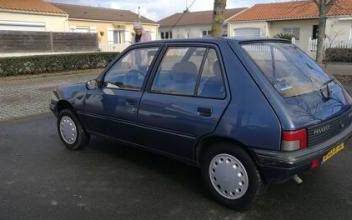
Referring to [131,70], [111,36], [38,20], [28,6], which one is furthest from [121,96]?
[111,36]

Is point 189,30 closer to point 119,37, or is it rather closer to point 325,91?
point 119,37

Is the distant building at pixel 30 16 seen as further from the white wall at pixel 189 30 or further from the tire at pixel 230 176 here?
the tire at pixel 230 176

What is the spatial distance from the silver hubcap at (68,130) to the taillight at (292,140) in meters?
3.30

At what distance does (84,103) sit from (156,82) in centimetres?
137

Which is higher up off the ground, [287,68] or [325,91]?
[287,68]

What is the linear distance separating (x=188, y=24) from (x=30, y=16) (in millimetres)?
24524

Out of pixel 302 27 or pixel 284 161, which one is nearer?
pixel 284 161

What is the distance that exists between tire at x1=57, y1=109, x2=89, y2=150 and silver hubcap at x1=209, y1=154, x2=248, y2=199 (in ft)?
7.91

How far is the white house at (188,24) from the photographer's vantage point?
144ft

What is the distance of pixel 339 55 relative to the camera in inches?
907

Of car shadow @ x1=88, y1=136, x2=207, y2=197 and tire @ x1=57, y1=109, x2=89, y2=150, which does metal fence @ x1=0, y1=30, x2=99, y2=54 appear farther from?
car shadow @ x1=88, y1=136, x2=207, y2=197

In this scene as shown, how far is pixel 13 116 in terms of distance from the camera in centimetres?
839

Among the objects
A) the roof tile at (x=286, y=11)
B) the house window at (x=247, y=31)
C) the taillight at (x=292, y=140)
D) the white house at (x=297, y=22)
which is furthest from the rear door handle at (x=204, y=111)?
the house window at (x=247, y=31)

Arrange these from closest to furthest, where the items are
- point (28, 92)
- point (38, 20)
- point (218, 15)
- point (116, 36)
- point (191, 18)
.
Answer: point (218, 15)
point (28, 92)
point (38, 20)
point (116, 36)
point (191, 18)
